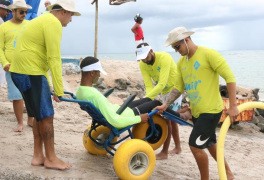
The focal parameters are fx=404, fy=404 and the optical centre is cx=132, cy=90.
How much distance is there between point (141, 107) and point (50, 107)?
123 centimetres

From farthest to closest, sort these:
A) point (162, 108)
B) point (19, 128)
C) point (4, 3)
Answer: point (4, 3) < point (19, 128) < point (162, 108)


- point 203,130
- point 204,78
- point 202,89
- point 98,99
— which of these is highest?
point 204,78

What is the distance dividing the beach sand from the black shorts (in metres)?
0.90

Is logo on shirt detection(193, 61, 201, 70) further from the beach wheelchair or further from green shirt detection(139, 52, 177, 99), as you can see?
green shirt detection(139, 52, 177, 99)

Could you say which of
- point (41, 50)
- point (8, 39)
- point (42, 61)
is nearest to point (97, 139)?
point (42, 61)

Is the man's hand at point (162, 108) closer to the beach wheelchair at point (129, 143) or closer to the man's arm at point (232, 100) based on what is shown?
the beach wheelchair at point (129, 143)

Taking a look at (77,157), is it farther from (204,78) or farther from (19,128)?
(204,78)

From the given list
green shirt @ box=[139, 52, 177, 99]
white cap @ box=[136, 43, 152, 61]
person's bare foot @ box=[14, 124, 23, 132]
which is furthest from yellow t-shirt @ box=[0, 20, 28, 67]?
green shirt @ box=[139, 52, 177, 99]

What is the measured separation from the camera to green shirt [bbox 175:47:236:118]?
4.59m

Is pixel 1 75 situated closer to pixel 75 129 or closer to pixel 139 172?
pixel 75 129

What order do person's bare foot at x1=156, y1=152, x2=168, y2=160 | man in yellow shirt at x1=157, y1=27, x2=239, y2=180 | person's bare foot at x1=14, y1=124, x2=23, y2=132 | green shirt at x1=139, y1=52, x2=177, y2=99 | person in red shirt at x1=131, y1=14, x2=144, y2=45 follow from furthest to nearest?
person in red shirt at x1=131, y1=14, x2=144, y2=45
person's bare foot at x1=14, y1=124, x2=23, y2=132
person's bare foot at x1=156, y1=152, x2=168, y2=160
green shirt at x1=139, y1=52, x2=177, y2=99
man in yellow shirt at x1=157, y1=27, x2=239, y2=180

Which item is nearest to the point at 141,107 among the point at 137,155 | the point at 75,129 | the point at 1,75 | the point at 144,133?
the point at 144,133

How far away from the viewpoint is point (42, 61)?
4.72m

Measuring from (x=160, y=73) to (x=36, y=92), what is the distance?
6.55 ft
